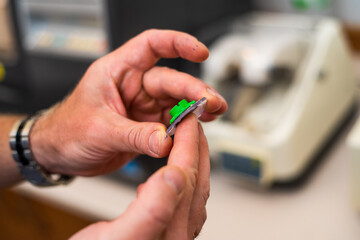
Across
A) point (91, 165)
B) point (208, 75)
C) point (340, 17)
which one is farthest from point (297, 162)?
point (340, 17)

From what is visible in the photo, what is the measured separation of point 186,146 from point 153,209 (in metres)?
0.10

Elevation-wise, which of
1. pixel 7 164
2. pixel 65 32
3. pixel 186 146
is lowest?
pixel 7 164

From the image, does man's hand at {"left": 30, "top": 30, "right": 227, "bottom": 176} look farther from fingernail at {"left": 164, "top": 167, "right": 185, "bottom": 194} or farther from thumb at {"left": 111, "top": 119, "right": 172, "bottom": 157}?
fingernail at {"left": 164, "top": 167, "right": 185, "bottom": 194}

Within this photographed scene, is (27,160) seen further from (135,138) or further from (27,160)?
(135,138)

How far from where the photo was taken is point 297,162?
0.93 metres

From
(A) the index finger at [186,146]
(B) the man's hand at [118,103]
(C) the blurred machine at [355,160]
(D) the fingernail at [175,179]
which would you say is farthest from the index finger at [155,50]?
(C) the blurred machine at [355,160]

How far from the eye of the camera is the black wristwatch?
0.75m

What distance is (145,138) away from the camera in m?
0.52

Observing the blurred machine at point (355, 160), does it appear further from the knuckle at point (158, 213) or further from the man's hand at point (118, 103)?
the knuckle at point (158, 213)

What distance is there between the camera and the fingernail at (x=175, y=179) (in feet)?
1.37

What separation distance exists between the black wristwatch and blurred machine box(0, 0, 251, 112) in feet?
1.02

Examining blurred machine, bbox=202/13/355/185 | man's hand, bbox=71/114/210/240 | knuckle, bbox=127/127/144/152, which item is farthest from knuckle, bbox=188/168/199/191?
blurred machine, bbox=202/13/355/185

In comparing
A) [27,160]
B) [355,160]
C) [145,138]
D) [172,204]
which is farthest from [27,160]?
[355,160]

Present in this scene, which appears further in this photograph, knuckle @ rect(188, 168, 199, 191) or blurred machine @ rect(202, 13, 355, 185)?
blurred machine @ rect(202, 13, 355, 185)
